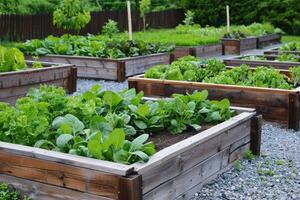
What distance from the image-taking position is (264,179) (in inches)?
192

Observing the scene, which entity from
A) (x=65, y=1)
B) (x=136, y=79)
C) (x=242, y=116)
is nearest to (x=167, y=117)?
(x=242, y=116)

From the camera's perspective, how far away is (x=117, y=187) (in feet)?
11.5

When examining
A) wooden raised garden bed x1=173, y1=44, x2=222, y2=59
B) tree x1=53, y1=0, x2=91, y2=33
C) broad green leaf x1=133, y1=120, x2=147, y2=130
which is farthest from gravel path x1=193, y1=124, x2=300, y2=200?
wooden raised garden bed x1=173, y1=44, x2=222, y2=59

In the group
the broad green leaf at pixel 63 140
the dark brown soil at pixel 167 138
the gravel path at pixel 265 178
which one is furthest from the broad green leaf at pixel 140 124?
the broad green leaf at pixel 63 140

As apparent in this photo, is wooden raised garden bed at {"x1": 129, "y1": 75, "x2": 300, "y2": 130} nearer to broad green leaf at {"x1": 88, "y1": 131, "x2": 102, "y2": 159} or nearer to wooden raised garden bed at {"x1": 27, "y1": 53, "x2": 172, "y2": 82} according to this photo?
wooden raised garden bed at {"x1": 27, "y1": 53, "x2": 172, "y2": 82}

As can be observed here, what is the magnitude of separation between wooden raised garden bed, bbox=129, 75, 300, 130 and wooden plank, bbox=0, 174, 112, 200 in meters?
3.73

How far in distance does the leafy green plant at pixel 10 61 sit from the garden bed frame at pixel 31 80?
181mm

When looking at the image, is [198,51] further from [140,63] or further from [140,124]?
[140,124]

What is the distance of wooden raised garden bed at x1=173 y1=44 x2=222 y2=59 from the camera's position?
14.0 meters

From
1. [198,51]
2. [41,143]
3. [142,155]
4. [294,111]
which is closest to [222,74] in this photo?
[294,111]

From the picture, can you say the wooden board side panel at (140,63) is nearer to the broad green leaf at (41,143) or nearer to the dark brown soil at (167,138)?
the dark brown soil at (167,138)

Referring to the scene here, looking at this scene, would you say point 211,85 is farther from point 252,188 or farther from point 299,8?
point 299,8

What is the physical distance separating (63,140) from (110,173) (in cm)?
62

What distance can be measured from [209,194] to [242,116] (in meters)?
1.13
